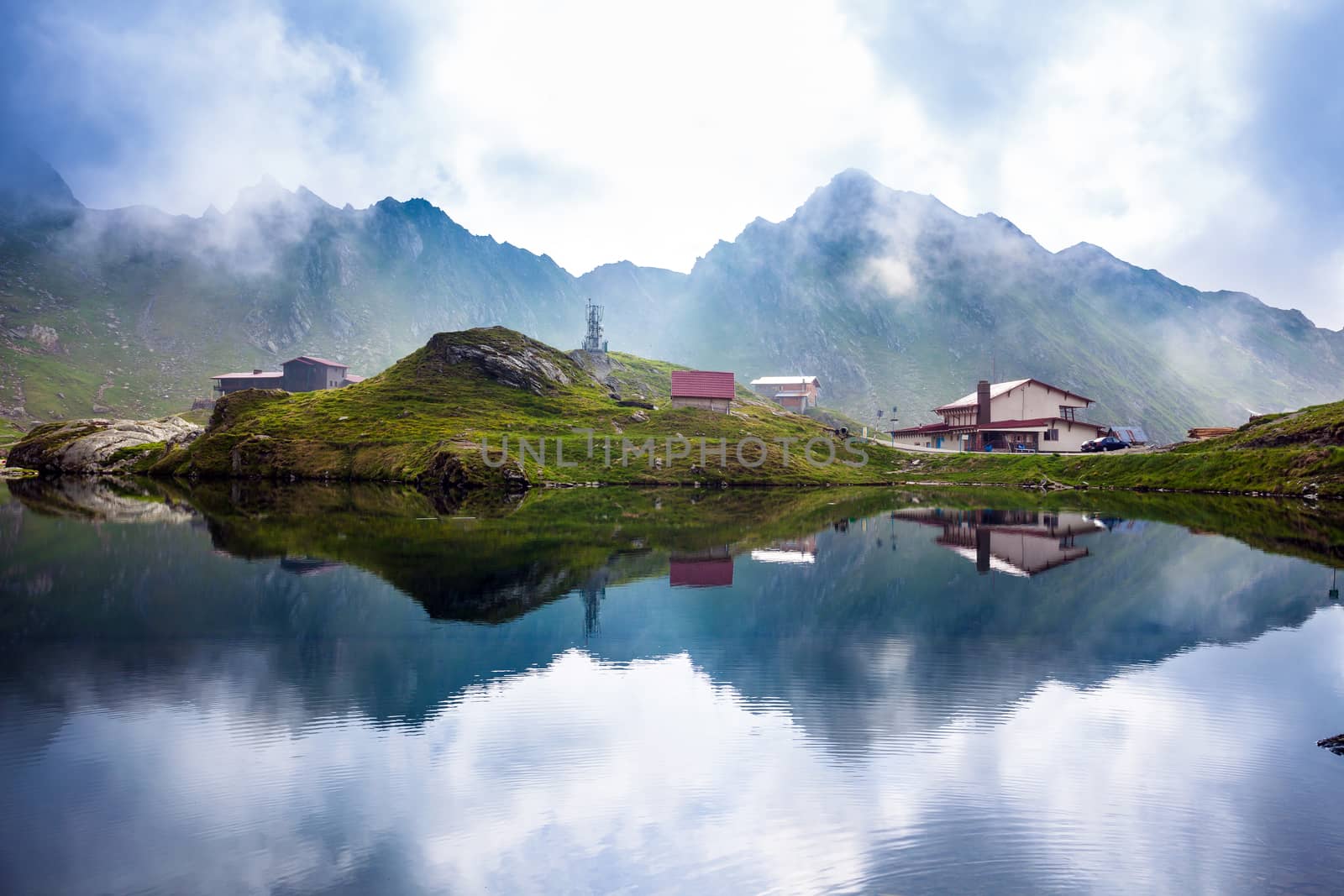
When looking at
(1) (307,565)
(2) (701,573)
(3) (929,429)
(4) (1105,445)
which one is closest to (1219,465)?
(4) (1105,445)

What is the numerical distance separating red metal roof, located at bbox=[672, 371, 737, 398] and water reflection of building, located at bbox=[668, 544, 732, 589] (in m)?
99.4

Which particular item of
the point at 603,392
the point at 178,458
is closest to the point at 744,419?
the point at 603,392

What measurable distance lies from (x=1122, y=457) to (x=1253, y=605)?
8625 centimetres

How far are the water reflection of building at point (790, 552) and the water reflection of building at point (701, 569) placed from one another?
165cm

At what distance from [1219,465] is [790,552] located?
76.8m

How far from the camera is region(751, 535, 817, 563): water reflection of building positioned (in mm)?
37625

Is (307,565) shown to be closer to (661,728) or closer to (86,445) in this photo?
(661,728)

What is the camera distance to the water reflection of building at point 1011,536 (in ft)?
122

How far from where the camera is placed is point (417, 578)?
99.6 ft

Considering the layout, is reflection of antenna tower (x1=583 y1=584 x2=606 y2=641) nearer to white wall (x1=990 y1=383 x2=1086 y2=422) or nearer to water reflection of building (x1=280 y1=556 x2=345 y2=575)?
water reflection of building (x1=280 y1=556 x2=345 y2=575)

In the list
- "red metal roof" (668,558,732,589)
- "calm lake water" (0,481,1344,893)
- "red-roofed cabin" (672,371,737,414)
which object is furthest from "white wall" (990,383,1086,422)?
"red metal roof" (668,558,732,589)

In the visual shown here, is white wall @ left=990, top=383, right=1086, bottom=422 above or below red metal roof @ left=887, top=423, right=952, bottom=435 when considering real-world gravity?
above

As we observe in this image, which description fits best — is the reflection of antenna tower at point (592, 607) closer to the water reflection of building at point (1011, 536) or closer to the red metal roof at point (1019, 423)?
the water reflection of building at point (1011, 536)

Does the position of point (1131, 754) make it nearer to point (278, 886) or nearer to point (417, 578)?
point (278, 886)
